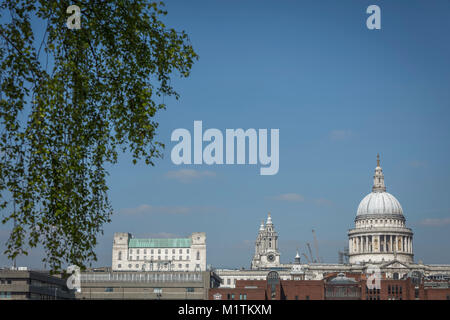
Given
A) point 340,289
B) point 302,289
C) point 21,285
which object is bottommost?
point 21,285

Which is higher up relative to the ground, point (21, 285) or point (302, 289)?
point (302, 289)

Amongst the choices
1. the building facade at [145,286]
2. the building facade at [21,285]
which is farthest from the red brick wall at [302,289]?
the building facade at [21,285]

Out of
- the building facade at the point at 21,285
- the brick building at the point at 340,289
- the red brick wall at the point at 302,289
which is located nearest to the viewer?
the building facade at the point at 21,285

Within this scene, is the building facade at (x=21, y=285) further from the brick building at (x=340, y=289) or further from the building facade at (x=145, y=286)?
the brick building at (x=340, y=289)

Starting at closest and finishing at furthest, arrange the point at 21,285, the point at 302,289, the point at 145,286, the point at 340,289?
the point at 21,285 < the point at 145,286 < the point at 302,289 < the point at 340,289

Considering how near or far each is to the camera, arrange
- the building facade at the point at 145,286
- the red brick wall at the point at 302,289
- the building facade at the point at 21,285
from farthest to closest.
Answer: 1. the red brick wall at the point at 302,289
2. the building facade at the point at 145,286
3. the building facade at the point at 21,285

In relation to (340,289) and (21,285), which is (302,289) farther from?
(21,285)

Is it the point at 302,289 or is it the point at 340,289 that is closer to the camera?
the point at 302,289

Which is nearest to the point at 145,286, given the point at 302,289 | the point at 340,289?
the point at 302,289

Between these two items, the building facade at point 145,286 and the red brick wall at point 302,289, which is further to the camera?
the red brick wall at point 302,289
